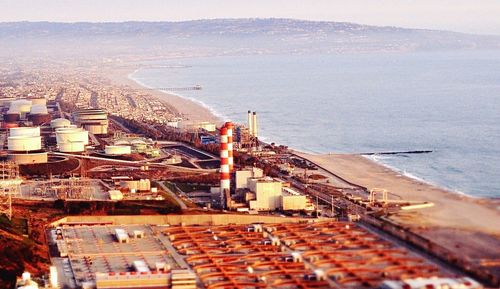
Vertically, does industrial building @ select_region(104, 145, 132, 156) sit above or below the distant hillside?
above

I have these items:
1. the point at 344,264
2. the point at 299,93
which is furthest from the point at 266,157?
the point at 299,93

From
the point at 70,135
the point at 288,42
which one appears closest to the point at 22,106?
the point at 70,135

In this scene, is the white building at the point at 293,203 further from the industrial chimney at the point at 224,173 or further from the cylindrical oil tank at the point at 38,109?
the cylindrical oil tank at the point at 38,109

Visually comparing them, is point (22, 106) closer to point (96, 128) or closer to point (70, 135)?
point (96, 128)

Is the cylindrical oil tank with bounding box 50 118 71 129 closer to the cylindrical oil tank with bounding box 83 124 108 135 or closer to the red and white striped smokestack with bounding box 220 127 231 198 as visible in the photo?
the cylindrical oil tank with bounding box 83 124 108 135

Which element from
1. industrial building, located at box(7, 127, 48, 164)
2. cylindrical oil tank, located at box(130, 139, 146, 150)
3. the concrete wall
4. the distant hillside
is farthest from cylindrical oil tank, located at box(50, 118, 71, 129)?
the distant hillside

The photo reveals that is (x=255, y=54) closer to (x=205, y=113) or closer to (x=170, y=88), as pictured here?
(x=170, y=88)

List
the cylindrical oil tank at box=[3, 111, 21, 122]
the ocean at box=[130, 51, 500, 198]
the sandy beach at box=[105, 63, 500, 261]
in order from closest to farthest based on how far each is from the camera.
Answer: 1. the sandy beach at box=[105, 63, 500, 261]
2. the ocean at box=[130, 51, 500, 198]
3. the cylindrical oil tank at box=[3, 111, 21, 122]
